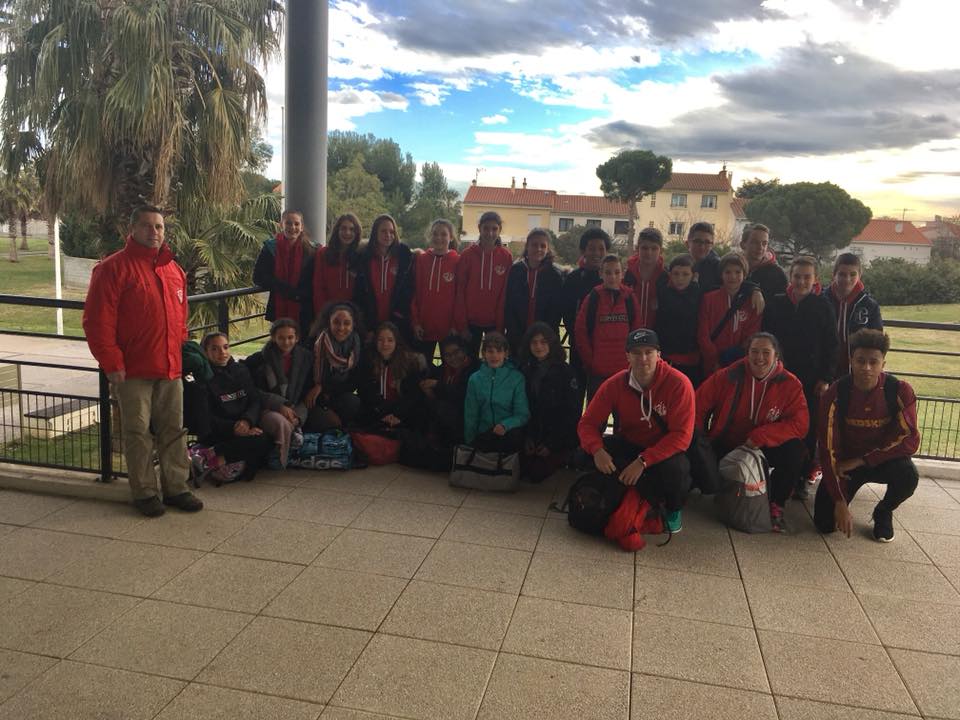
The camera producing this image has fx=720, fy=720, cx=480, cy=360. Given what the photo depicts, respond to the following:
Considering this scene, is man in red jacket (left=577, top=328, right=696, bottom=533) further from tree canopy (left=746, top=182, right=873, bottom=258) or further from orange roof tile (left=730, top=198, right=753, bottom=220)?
orange roof tile (left=730, top=198, right=753, bottom=220)

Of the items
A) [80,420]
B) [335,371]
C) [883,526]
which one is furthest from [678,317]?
[80,420]

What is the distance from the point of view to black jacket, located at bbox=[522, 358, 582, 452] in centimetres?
501

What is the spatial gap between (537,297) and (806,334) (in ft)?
6.12

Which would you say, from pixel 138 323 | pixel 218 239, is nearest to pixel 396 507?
pixel 138 323

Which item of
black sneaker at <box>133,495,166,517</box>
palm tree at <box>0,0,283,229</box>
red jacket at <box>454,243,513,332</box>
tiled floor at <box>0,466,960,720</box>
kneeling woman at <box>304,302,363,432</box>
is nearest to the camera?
tiled floor at <box>0,466,960,720</box>

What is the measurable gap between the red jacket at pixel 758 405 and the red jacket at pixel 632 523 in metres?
0.72

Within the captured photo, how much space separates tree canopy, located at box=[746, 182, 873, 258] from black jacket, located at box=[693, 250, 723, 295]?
30.7 m

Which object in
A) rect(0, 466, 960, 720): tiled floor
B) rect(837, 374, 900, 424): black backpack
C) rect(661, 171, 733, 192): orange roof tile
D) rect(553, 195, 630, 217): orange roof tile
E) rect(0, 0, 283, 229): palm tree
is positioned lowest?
rect(0, 466, 960, 720): tiled floor

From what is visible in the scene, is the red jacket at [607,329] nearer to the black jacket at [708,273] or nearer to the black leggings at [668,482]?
the black jacket at [708,273]

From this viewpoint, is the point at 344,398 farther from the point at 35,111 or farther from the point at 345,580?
the point at 35,111

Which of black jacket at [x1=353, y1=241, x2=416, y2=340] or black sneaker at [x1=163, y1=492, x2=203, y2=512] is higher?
black jacket at [x1=353, y1=241, x2=416, y2=340]

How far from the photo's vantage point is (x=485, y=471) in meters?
4.77

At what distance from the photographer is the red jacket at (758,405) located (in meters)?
4.34

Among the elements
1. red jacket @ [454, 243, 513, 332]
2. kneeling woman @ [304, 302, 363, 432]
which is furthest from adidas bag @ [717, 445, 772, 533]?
kneeling woman @ [304, 302, 363, 432]
